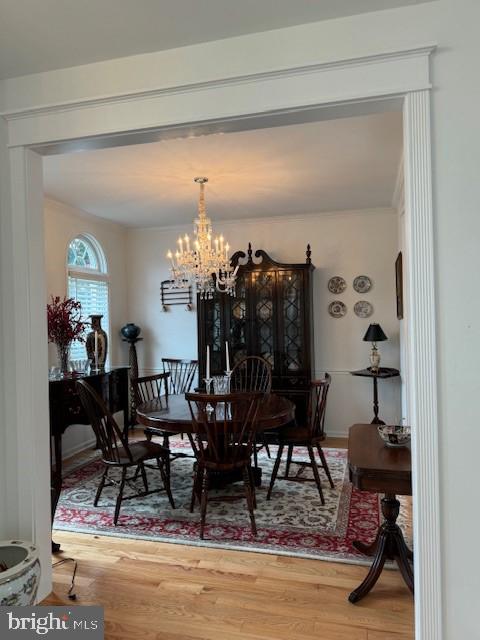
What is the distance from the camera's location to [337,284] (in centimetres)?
518

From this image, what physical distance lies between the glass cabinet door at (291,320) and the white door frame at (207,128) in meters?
2.96

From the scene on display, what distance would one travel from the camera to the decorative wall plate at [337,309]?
16.9ft

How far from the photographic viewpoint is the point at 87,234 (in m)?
5.09

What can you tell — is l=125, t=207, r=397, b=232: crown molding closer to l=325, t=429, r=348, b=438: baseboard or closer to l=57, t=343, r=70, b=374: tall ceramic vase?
l=57, t=343, r=70, b=374: tall ceramic vase

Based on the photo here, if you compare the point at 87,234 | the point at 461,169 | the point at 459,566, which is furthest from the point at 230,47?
the point at 87,234

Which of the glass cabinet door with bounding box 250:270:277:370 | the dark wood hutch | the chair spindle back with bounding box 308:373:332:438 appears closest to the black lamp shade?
the dark wood hutch

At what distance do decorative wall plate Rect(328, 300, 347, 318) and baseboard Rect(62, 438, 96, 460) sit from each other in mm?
3273

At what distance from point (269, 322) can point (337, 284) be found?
0.99m

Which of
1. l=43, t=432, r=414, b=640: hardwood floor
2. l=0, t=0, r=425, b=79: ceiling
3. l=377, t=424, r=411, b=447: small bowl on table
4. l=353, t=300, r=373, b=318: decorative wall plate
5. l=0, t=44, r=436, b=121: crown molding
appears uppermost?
l=0, t=0, r=425, b=79: ceiling

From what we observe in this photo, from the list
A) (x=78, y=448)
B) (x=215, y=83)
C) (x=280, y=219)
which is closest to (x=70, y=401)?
(x=78, y=448)

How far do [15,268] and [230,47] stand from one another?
4.71 ft

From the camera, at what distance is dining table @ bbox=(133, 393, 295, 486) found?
9.79 feet

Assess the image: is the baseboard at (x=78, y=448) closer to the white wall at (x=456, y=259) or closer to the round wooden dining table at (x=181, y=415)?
the round wooden dining table at (x=181, y=415)

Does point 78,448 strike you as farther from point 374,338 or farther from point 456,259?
point 456,259
